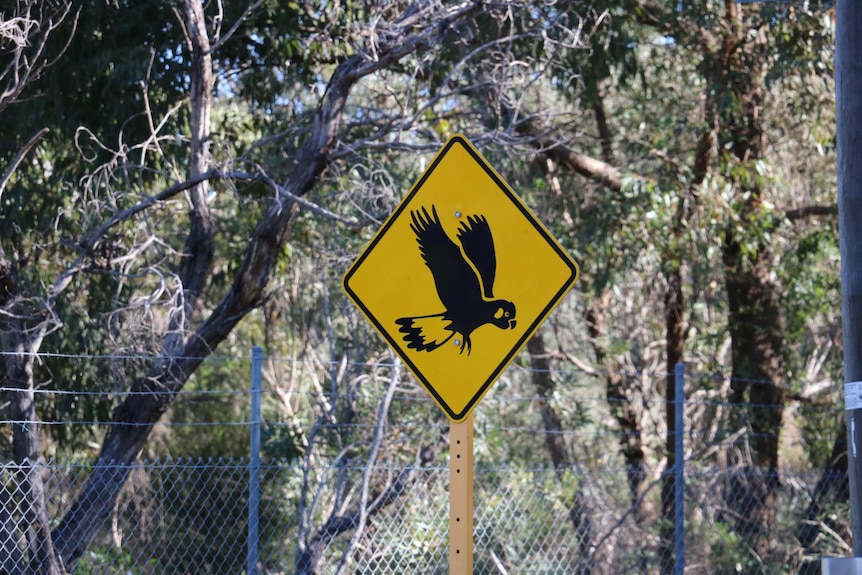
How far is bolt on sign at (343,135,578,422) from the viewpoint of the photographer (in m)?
3.87

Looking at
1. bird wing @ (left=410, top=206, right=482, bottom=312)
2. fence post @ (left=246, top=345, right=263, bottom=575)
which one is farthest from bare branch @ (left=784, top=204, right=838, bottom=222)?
bird wing @ (left=410, top=206, right=482, bottom=312)

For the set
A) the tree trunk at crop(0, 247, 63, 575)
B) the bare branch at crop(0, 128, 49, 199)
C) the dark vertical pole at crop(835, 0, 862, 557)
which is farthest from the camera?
the bare branch at crop(0, 128, 49, 199)

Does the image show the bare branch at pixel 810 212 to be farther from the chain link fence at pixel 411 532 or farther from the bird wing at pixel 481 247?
the bird wing at pixel 481 247

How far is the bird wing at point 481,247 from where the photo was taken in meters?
3.93

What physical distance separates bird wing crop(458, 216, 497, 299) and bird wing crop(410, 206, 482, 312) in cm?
3

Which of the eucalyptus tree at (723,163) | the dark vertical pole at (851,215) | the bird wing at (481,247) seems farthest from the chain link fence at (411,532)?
the bird wing at (481,247)

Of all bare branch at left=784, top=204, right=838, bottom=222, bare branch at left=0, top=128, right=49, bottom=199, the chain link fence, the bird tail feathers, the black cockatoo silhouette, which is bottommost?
the chain link fence

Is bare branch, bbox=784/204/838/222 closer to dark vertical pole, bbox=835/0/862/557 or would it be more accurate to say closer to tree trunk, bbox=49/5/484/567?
tree trunk, bbox=49/5/484/567

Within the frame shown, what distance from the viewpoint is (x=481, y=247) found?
396cm

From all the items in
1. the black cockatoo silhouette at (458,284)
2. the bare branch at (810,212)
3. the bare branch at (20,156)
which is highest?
the bare branch at (810,212)

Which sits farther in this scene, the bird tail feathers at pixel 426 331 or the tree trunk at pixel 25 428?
the tree trunk at pixel 25 428

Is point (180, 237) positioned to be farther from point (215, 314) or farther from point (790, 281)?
point (790, 281)

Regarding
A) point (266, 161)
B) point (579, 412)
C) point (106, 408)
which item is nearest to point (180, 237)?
point (266, 161)

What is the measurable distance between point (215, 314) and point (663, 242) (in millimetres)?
5275
